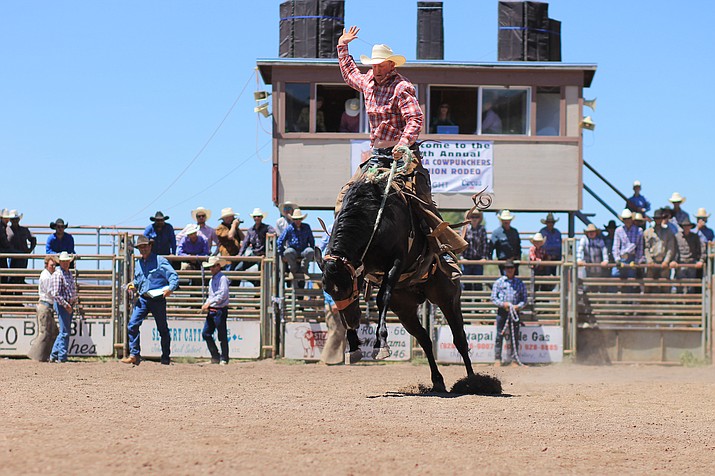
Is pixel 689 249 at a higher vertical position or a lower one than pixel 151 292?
higher

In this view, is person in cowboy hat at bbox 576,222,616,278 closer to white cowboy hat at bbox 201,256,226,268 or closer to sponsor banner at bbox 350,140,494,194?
sponsor banner at bbox 350,140,494,194

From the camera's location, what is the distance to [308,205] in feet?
71.9

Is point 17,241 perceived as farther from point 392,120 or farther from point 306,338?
point 392,120

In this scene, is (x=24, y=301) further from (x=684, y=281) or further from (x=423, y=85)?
(x=684, y=281)

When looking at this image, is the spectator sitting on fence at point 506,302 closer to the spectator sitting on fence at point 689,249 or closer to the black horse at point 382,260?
the spectator sitting on fence at point 689,249

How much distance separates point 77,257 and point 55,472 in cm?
1315

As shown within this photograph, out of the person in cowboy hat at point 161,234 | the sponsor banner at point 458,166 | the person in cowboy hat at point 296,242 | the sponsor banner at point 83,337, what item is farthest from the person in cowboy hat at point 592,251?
the sponsor banner at point 83,337

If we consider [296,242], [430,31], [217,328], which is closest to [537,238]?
[296,242]

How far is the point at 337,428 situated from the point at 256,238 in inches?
440

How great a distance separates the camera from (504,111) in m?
22.2

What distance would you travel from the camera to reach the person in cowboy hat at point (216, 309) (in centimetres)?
1741

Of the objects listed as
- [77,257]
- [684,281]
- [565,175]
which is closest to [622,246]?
[684,281]

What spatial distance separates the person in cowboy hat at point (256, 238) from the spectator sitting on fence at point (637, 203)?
7.63 meters

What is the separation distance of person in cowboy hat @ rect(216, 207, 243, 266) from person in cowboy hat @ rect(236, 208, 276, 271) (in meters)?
0.20
